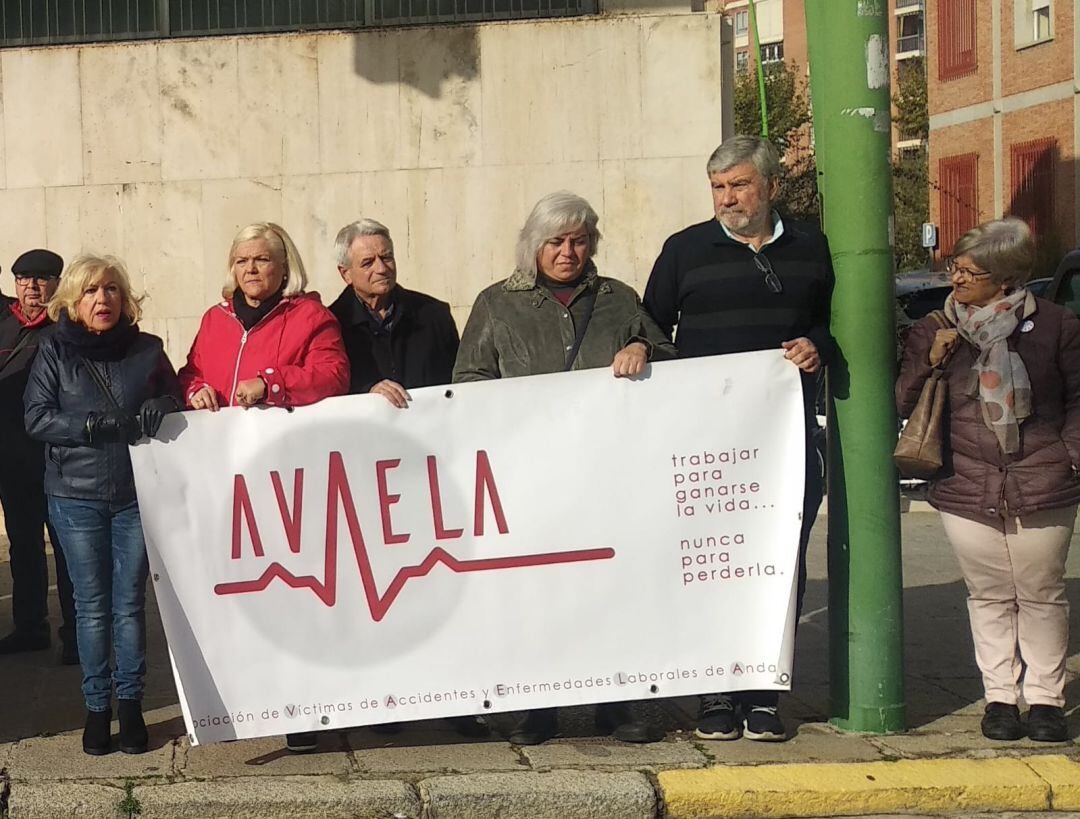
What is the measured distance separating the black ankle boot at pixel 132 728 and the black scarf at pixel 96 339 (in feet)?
3.98

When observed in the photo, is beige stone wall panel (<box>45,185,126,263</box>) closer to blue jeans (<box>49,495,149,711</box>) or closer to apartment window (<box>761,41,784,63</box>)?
blue jeans (<box>49,495,149,711</box>)

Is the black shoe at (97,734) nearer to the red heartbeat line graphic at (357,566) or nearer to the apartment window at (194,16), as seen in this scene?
the red heartbeat line graphic at (357,566)

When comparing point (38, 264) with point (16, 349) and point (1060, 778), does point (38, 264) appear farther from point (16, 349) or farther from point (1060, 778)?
point (1060, 778)

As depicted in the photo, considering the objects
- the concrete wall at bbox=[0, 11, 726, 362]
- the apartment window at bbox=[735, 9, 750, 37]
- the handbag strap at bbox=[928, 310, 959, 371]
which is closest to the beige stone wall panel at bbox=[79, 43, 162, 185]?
the concrete wall at bbox=[0, 11, 726, 362]

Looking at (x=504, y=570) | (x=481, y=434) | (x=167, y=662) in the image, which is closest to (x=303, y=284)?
(x=481, y=434)

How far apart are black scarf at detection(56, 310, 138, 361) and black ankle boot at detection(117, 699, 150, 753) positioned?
121 centimetres

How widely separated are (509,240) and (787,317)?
5.39 m

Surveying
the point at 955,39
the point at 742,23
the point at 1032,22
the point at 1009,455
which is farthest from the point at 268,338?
the point at 742,23

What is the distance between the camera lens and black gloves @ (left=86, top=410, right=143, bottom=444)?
561 cm

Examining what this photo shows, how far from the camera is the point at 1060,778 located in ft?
17.7

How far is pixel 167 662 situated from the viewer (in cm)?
735

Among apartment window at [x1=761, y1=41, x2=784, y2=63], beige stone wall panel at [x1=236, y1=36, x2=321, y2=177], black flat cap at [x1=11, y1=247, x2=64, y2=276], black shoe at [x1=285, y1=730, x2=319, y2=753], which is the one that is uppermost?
apartment window at [x1=761, y1=41, x2=784, y2=63]

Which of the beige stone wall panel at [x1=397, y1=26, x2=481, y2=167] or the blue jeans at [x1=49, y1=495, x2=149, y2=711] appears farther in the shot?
the beige stone wall panel at [x1=397, y1=26, x2=481, y2=167]

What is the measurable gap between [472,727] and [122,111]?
6444 millimetres
